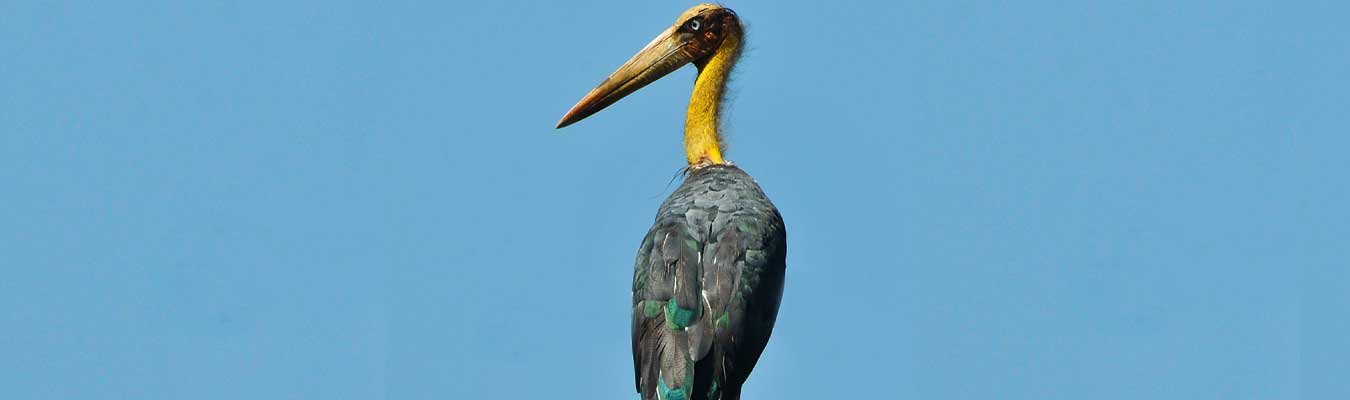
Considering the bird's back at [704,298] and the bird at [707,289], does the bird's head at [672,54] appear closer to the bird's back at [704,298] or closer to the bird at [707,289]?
the bird at [707,289]

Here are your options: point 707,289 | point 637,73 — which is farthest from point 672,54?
point 707,289

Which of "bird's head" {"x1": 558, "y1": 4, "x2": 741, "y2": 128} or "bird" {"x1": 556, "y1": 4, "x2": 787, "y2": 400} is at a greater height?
"bird's head" {"x1": 558, "y1": 4, "x2": 741, "y2": 128}

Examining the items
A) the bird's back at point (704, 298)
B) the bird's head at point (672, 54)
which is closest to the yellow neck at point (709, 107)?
the bird's head at point (672, 54)

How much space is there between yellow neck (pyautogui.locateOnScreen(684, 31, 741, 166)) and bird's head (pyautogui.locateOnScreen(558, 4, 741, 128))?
0.20 feet

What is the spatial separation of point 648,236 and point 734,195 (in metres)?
0.74

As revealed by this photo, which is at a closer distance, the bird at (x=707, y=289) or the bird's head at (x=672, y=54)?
the bird at (x=707, y=289)

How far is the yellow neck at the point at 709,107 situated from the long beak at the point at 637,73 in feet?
0.64

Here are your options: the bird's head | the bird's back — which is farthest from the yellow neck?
the bird's back

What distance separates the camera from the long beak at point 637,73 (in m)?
15.5

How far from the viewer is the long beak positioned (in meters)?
15.5

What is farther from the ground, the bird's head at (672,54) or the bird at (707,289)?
the bird's head at (672,54)

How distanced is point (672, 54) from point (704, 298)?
10.6ft

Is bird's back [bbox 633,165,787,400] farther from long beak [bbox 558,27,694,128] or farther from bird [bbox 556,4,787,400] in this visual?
long beak [bbox 558,27,694,128]

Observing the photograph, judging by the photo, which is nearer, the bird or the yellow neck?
the bird
